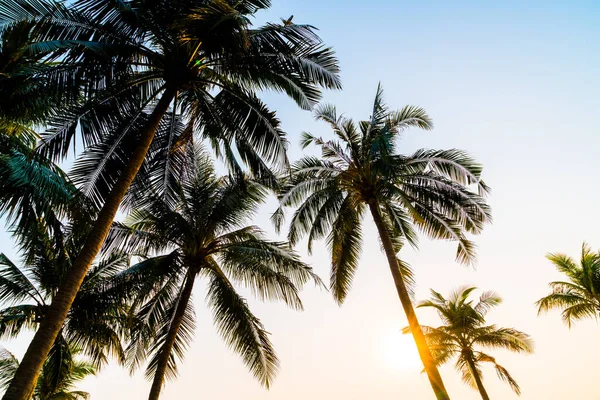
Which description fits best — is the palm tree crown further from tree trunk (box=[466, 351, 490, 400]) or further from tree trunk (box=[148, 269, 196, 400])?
tree trunk (box=[466, 351, 490, 400])

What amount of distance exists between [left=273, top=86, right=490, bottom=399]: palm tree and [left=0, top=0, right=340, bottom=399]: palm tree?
10.5ft

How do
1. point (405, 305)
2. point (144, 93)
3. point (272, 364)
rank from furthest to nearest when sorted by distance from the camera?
point (272, 364) < point (405, 305) < point (144, 93)

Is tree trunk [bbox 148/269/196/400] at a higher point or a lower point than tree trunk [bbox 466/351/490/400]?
lower

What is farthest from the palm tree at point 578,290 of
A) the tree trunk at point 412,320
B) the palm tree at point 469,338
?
the tree trunk at point 412,320

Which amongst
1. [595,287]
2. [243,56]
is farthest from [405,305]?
[595,287]

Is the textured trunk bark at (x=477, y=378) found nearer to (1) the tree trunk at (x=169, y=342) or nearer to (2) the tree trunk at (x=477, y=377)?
(2) the tree trunk at (x=477, y=377)

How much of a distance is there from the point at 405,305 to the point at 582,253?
11410 mm

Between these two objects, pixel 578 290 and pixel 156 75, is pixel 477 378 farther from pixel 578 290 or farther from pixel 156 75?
pixel 156 75

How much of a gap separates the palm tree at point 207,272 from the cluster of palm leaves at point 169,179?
0.05 metres

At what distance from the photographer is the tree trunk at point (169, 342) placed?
31.2 feet

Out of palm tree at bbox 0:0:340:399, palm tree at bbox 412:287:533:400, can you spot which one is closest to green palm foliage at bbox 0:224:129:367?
palm tree at bbox 0:0:340:399

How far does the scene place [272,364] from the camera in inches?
448

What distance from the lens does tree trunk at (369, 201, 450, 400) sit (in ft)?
29.4

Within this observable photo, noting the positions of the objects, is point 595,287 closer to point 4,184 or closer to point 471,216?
point 471,216
